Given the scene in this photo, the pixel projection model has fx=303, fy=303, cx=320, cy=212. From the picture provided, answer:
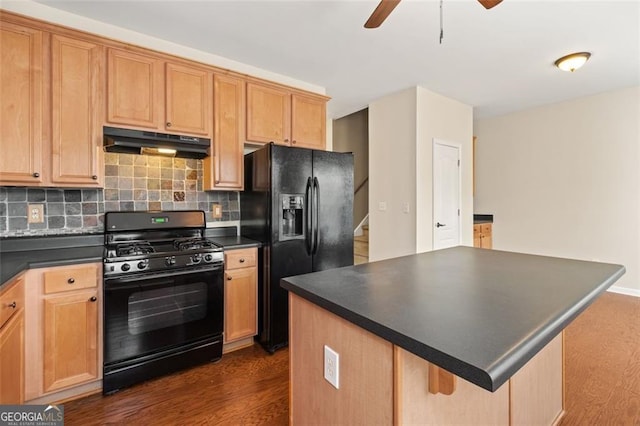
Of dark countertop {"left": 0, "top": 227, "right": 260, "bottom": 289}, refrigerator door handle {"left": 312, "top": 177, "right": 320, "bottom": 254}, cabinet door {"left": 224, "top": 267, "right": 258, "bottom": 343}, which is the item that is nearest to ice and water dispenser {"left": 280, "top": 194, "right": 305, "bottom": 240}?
refrigerator door handle {"left": 312, "top": 177, "right": 320, "bottom": 254}

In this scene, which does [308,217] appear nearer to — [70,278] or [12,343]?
[70,278]

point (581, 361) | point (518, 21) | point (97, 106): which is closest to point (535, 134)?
point (518, 21)

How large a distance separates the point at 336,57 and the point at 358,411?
285 centimetres

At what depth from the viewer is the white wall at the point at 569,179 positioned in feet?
12.5

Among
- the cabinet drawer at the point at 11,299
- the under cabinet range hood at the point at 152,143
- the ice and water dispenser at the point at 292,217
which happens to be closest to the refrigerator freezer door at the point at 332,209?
the ice and water dispenser at the point at 292,217

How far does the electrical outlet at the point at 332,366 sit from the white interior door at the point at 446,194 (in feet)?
10.1

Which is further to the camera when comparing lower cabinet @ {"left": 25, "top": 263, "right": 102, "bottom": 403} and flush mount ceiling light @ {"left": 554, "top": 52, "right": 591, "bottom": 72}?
flush mount ceiling light @ {"left": 554, "top": 52, "right": 591, "bottom": 72}

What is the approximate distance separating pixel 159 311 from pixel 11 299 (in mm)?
788

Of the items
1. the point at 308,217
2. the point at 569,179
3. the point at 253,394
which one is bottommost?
the point at 253,394

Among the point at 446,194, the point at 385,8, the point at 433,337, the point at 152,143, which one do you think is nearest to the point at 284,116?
the point at 152,143

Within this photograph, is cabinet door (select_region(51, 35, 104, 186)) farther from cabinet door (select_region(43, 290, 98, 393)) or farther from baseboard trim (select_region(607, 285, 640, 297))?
baseboard trim (select_region(607, 285, 640, 297))

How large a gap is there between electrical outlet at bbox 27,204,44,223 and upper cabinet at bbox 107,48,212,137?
815 millimetres

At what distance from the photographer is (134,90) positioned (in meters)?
2.34

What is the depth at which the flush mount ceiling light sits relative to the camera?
9.22 feet
